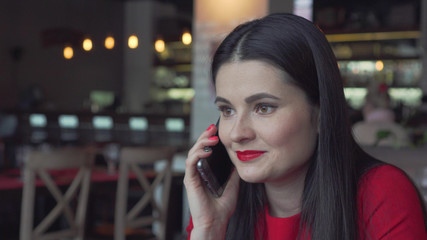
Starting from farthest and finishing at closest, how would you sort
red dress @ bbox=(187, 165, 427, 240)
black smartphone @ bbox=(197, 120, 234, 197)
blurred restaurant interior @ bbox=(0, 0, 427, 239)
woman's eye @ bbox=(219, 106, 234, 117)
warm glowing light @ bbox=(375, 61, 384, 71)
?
warm glowing light @ bbox=(375, 61, 384, 71) → blurred restaurant interior @ bbox=(0, 0, 427, 239) → black smartphone @ bbox=(197, 120, 234, 197) → woman's eye @ bbox=(219, 106, 234, 117) → red dress @ bbox=(187, 165, 427, 240)

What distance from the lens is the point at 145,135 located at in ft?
32.0

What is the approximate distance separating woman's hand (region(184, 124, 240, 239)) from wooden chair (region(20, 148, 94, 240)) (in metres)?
2.07

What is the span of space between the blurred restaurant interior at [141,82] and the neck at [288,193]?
5.21 feet

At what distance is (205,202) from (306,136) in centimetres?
31

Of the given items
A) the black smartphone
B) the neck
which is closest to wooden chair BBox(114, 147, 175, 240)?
the black smartphone

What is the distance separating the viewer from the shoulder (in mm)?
1058

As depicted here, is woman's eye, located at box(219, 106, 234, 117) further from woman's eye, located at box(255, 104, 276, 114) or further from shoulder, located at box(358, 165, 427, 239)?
shoulder, located at box(358, 165, 427, 239)

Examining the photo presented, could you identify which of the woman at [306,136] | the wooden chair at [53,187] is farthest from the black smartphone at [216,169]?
the wooden chair at [53,187]

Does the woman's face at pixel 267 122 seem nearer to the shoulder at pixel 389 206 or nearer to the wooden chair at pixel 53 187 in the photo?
the shoulder at pixel 389 206

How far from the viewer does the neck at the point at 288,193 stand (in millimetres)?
1206

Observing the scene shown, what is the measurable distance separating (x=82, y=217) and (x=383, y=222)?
261 centimetres

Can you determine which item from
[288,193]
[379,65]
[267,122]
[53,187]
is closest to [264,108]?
[267,122]

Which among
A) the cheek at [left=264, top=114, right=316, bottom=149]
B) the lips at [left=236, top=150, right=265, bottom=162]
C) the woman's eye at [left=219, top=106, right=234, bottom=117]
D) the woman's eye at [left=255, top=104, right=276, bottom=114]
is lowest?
the lips at [left=236, top=150, right=265, bottom=162]

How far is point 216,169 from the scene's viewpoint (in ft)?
4.41
